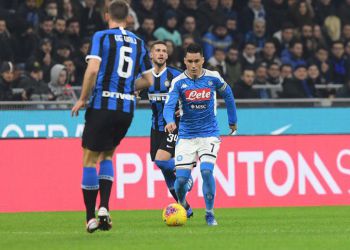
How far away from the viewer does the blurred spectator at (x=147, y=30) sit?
2089cm

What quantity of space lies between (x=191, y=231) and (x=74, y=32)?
990 centimetres

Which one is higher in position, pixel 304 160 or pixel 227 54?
pixel 227 54

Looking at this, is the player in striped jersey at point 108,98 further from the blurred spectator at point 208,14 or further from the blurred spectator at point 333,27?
the blurred spectator at point 333,27

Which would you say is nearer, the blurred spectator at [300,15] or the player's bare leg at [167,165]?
the player's bare leg at [167,165]

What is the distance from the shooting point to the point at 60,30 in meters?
20.2

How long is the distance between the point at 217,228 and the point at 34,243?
2.46m

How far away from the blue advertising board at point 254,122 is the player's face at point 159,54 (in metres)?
4.43

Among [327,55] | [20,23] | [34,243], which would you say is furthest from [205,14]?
[34,243]

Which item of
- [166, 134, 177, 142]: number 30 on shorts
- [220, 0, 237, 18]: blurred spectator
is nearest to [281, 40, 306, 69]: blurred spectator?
[220, 0, 237, 18]: blurred spectator

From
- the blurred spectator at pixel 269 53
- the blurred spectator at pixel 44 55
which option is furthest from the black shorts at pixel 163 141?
the blurred spectator at pixel 269 53

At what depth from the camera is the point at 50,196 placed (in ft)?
52.9

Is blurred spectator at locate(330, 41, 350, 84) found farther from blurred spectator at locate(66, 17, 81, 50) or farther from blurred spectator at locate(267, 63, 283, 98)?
blurred spectator at locate(66, 17, 81, 50)

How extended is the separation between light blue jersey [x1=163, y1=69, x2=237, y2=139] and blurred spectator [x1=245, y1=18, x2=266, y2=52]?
10275mm

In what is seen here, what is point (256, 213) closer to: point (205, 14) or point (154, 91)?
point (154, 91)
